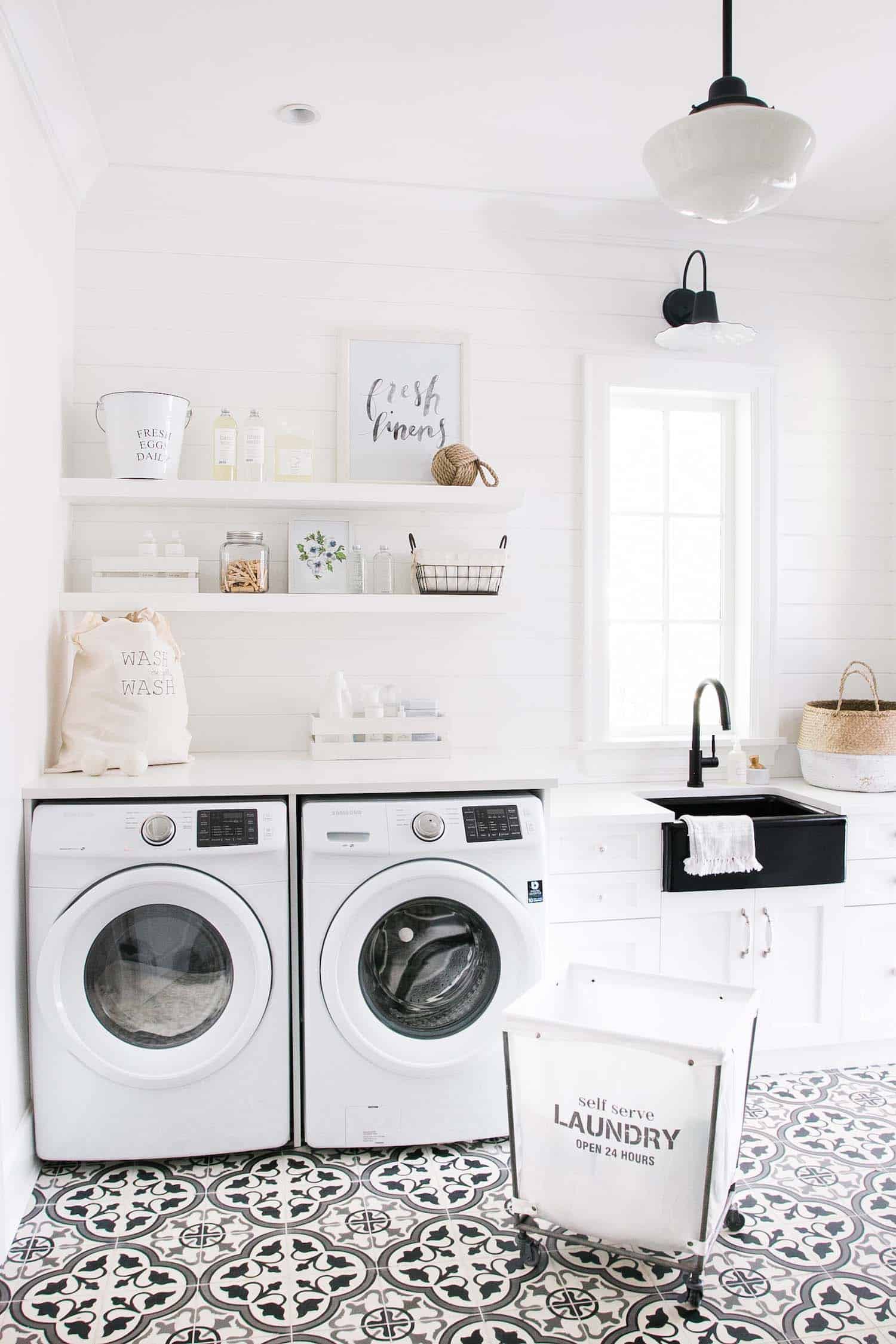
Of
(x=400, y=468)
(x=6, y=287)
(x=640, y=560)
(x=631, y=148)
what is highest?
(x=631, y=148)

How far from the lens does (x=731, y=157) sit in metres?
1.76

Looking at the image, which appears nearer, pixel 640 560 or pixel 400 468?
pixel 400 468

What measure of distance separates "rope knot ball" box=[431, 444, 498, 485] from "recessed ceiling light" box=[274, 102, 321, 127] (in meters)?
0.97

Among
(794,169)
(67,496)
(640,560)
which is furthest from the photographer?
(640,560)

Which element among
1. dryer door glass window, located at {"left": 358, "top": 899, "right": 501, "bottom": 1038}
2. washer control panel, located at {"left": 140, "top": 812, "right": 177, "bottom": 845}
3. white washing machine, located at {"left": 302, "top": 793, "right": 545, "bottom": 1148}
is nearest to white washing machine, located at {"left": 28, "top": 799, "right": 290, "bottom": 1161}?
washer control panel, located at {"left": 140, "top": 812, "right": 177, "bottom": 845}

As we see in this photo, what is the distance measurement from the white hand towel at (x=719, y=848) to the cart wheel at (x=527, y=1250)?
1090 mm

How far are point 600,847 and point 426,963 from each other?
62 centimetres

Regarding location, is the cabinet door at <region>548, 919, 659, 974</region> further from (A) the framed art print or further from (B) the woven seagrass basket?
(A) the framed art print

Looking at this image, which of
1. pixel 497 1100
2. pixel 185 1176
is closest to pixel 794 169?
pixel 497 1100

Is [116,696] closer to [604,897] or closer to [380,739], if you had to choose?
[380,739]

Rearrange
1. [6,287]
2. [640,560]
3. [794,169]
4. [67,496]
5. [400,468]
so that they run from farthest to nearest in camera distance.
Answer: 1. [640,560]
2. [400,468]
3. [67,496]
4. [6,287]
5. [794,169]

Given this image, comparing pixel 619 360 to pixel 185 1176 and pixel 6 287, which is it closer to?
pixel 6 287

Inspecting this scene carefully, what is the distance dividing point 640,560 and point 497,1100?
1.84 m

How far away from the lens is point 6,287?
2.24 m
